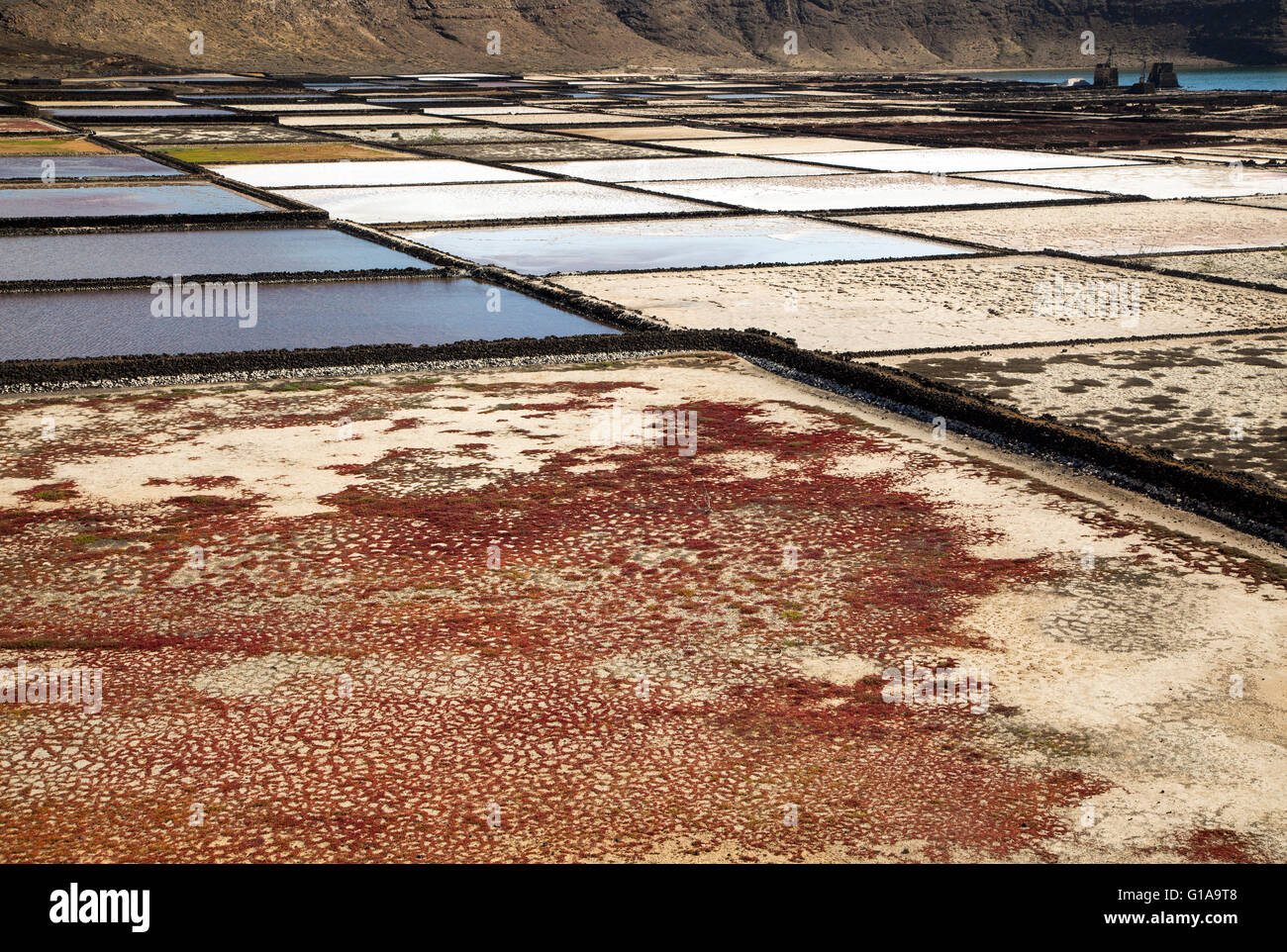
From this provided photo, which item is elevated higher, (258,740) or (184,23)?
(184,23)

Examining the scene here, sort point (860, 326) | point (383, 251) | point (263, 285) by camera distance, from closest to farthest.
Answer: point (860, 326) < point (263, 285) < point (383, 251)

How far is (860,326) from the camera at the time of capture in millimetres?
9422

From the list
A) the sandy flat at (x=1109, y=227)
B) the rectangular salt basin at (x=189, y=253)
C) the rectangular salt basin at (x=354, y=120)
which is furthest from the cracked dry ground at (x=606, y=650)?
the rectangular salt basin at (x=354, y=120)

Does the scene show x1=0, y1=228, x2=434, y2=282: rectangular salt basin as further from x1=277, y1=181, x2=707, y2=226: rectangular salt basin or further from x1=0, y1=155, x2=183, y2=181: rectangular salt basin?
x1=0, y1=155, x2=183, y2=181: rectangular salt basin

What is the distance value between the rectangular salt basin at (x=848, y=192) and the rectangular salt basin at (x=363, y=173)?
8.29 ft

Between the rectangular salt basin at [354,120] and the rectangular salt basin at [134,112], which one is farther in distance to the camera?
the rectangular salt basin at [354,120]

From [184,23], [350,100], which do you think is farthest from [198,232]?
[184,23]

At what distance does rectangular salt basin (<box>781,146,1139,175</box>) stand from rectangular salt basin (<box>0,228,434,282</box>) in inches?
389

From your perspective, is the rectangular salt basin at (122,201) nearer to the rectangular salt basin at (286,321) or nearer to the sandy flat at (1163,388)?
the rectangular salt basin at (286,321)

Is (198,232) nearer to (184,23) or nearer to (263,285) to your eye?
(263,285)

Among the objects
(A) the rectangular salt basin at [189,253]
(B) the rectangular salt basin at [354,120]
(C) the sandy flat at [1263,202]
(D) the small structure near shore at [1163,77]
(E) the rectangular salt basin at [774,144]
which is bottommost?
(A) the rectangular salt basin at [189,253]

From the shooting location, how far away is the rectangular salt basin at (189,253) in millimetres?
11453
